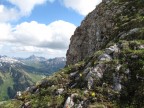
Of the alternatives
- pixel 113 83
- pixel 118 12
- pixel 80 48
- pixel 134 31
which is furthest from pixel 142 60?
pixel 80 48

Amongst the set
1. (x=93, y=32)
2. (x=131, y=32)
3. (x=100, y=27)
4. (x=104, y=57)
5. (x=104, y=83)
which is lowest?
(x=104, y=83)

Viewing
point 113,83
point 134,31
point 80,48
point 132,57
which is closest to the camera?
Result: point 113,83

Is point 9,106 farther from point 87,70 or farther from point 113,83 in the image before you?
point 113,83

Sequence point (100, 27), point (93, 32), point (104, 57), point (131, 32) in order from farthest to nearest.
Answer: point (93, 32) → point (100, 27) → point (131, 32) → point (104, 57)

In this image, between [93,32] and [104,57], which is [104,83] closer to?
[104,57]

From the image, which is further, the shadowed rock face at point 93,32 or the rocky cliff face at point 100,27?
the shadowed rock face at point 93,32

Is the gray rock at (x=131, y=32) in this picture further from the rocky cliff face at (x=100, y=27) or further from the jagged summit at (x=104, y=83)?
the rocky cliff face at (x=100, y=27)

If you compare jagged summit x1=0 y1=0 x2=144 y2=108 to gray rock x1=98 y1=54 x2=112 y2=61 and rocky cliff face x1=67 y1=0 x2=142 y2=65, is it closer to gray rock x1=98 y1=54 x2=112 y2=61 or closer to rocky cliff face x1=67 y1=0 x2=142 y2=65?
gray rock x1=98 y1=54 x2=112 y2=61

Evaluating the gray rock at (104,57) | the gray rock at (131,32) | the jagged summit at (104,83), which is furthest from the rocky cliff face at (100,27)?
the gray rock at (104,57)

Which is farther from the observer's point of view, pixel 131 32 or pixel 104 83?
pixel 131 32

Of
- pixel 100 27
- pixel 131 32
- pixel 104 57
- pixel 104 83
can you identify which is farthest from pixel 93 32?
pixel 104 83

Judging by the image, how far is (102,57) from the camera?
1117 inches

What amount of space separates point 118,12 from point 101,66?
22168 mm

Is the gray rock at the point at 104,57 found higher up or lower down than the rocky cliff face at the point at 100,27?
lower down
